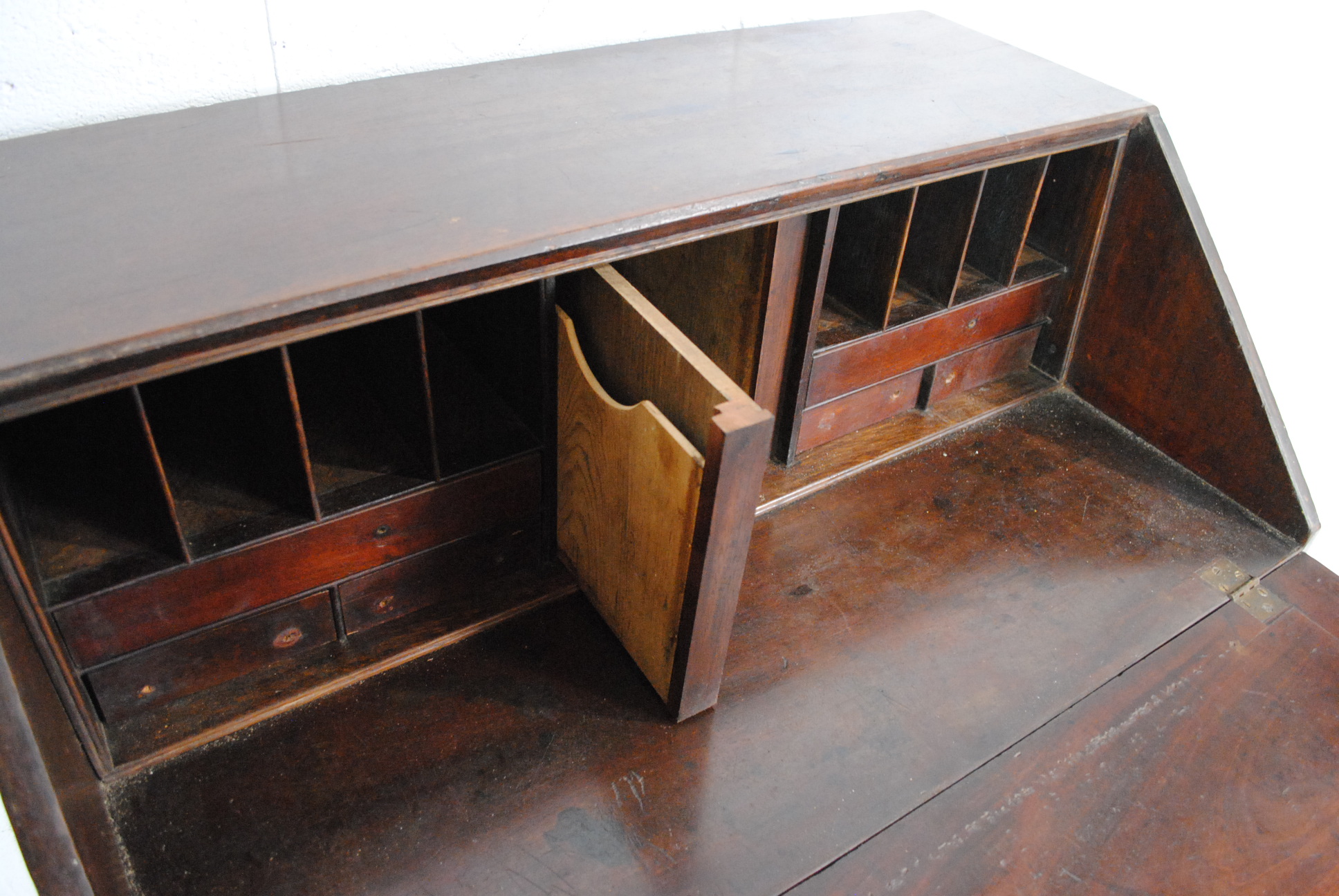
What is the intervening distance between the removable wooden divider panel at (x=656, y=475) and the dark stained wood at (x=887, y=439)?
1.03 feet

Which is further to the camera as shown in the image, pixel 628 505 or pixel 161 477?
pixel 628 505

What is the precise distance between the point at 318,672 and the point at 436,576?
0.56 feet

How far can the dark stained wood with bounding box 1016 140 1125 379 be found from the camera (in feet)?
5.02

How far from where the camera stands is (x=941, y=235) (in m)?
1.50

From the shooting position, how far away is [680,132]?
121cm

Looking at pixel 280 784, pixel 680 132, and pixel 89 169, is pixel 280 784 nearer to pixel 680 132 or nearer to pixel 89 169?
pixel 89 169

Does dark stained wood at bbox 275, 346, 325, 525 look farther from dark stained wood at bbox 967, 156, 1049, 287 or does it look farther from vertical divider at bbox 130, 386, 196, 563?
dark stained wood at bbox 967, 156, 1049, 287

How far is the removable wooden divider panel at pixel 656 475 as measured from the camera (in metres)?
0.97

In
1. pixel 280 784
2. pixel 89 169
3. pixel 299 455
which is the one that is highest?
pixel 89 169

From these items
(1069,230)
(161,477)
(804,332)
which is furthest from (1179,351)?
(161,477)

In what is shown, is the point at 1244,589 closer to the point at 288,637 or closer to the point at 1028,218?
the point at 1028,218

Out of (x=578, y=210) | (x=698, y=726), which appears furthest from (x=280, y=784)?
(x=578, y=210)

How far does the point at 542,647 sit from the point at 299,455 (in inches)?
14.8

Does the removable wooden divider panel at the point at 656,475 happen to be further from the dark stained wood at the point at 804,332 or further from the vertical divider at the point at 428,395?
the dark stained wood at the point at 804,332
